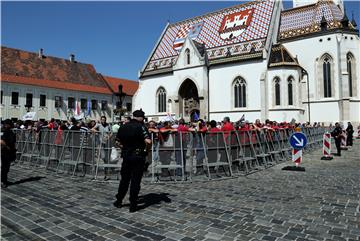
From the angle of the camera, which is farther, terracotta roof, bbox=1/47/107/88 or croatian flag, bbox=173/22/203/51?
croatian flag, bbox=173/22/203/51

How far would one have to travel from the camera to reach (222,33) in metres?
34.8

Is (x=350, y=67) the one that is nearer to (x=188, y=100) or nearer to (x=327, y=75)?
(x=327, y=75)

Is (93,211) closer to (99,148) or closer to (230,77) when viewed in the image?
(99,148)

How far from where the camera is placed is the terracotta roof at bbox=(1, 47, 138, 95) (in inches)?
1409

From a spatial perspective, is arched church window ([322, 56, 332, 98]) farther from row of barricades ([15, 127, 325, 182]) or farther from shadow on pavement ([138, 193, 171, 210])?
shadow on pavement ([138, 193, 171, 210])

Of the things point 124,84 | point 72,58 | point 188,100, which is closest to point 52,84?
point 72,58

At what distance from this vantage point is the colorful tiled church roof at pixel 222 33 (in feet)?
103

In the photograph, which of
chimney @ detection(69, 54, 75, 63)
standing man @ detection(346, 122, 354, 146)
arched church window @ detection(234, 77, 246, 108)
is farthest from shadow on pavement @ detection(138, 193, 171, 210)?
chimney @ detection(69, 54, 75, 63)

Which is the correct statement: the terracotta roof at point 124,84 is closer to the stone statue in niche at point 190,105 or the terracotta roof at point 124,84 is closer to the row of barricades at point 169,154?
the stone statue in niche at point 190,105

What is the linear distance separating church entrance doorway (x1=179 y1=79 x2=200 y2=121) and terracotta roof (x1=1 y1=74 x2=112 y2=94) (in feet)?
52.9

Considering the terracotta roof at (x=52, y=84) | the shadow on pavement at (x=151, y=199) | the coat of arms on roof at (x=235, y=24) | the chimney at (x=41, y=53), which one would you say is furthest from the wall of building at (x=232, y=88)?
the chimney at (x=41, y=53)

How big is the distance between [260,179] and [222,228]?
14.3ft

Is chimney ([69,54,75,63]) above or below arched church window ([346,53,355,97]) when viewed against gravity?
above

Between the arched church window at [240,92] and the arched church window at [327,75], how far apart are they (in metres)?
8.45
